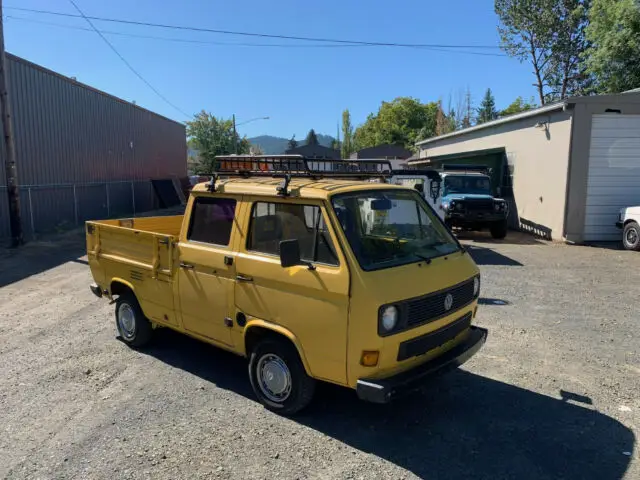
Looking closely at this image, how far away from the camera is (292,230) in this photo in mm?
3877

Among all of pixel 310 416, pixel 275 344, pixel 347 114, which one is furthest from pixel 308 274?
pixel 347 114

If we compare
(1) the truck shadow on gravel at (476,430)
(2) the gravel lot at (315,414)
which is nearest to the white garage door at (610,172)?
(2) the gravel lot at (315,414)

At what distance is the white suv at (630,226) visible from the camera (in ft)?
40.2

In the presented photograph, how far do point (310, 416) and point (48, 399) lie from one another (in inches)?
96.4

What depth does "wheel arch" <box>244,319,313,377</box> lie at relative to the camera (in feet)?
11.9

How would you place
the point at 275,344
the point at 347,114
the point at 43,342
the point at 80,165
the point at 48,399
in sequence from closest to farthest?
the point at 275,344 → the point at 48,399 → the point at 43,342 → the point at 80,165 → the point at 347,114

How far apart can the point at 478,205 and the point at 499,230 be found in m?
1.32

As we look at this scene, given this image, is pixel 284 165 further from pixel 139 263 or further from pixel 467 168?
pixel 467 168

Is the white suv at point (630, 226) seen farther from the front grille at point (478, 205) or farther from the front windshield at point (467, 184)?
the front windshield at point (467, 184)

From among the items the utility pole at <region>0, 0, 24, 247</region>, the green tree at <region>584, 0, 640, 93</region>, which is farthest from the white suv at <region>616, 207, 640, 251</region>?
the utility pole at <region>0, 0, 24, 247</region>

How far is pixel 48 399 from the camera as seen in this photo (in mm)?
4281

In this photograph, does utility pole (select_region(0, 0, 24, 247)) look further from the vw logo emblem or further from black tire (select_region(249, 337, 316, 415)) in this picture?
the vw logo emblem

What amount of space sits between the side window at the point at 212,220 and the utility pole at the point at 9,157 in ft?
34.3

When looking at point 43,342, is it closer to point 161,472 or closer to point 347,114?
point 161,472
